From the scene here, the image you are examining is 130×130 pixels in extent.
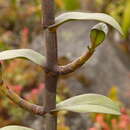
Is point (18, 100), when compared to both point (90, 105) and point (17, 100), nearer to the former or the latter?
point (17, 100)

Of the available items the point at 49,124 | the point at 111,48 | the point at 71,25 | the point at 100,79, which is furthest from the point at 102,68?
the point at 49,124

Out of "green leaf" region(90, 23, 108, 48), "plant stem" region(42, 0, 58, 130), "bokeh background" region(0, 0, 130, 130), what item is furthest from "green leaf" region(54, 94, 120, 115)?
"bokeh background" region(0, 0, 130, 130)

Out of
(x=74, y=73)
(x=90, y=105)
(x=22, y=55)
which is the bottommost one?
(x=74, y=73)

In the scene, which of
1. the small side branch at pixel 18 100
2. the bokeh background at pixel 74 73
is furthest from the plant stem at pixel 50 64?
the bokeh background at pixel 74 73

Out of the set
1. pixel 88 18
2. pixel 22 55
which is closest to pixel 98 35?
pixel 88 18

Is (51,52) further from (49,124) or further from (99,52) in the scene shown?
(99,52)

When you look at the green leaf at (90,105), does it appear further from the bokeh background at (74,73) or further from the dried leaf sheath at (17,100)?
the bokeh background at (74,73)
